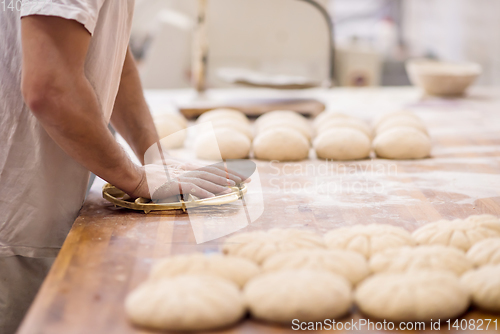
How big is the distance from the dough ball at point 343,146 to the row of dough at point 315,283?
106cm

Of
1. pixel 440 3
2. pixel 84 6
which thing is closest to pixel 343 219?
pixel 84 6

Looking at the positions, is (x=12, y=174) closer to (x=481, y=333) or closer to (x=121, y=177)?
(x=121, y=177)

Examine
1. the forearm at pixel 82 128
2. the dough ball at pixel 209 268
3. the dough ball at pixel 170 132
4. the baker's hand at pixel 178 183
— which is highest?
the forearm at pixel 82 128

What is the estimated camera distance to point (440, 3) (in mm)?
7043

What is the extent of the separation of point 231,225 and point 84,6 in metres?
0.71

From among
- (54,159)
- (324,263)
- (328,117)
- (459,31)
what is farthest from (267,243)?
(459,31)

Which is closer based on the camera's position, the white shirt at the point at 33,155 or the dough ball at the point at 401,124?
the white shirt at the point at 33,155

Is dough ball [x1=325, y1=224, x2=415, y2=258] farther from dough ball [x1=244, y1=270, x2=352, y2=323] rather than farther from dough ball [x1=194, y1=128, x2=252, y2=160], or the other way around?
dough ball [x1=194, y1=128, x2=252, y2=160]

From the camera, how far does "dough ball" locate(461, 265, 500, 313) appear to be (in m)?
0.95

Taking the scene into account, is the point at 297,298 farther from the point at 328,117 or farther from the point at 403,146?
the point at 328,117

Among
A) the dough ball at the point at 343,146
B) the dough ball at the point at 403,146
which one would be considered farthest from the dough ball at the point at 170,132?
the dough ball at the point at 403,146

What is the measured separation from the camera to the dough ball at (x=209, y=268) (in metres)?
1.06

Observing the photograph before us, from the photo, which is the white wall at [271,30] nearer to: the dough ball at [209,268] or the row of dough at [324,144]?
the row of dough at [324,144]

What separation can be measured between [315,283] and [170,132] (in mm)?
1817
